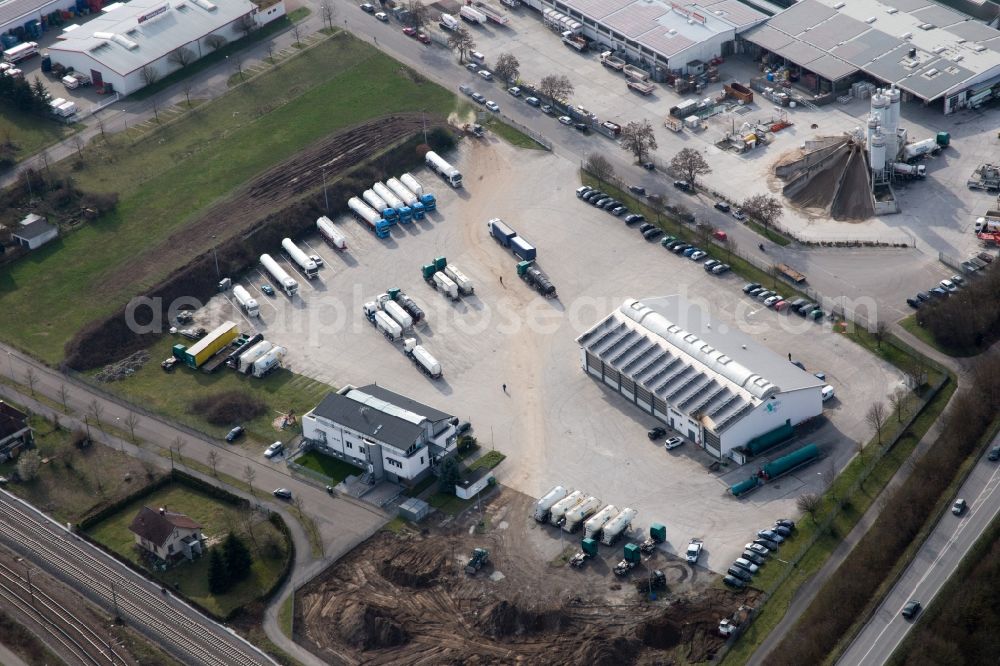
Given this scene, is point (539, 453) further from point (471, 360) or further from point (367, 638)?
point (367, 638)

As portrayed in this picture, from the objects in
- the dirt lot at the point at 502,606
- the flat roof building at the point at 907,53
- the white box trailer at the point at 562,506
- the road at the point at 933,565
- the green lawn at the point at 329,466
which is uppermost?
the flat roof building at the point at 907,53

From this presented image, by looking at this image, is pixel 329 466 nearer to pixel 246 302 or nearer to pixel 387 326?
pixel 387 326

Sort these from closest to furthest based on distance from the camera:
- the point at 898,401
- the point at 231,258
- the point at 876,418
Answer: the point at 876,418
the point at 898,401
the point at 231,258

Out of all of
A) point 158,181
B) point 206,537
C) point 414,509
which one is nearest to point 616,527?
point 414,509

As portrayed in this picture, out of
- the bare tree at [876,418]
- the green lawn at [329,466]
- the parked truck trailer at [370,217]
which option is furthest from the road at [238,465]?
the bare tree at [876,418]

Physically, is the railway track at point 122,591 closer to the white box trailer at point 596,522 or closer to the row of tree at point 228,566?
the row of tree at point 228,566

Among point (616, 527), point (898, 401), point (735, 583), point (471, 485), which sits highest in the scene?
point (616, 527)

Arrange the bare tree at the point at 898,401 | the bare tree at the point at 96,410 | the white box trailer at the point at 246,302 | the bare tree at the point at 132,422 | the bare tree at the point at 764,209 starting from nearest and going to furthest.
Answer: the bare tree at the point at 898,401, the bare tree at the point at 132,422, the bare tree at the point at 96,410, the white box trailer at the point at 246,302, the bare tree at the point at 764,209
